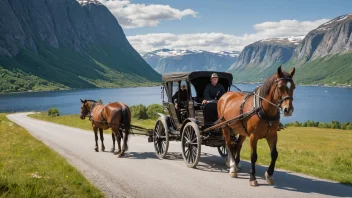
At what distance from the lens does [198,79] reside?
591 inches

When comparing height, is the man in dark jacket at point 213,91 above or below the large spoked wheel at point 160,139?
above

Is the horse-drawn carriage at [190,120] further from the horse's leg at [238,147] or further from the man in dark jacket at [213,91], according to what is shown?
the horse's leg at [238,147]

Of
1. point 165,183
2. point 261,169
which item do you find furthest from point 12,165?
point 261,169

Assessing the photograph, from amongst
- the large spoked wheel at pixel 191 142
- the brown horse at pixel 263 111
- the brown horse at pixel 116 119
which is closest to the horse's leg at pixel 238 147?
the brown horse at pixel 263 111

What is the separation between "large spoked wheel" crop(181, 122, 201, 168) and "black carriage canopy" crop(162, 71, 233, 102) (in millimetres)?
1953

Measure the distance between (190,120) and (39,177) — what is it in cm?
582

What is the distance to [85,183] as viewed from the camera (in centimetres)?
1038

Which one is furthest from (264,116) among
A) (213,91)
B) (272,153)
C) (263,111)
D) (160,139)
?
(160,139)

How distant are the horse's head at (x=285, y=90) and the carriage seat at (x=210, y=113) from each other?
12.7 feet

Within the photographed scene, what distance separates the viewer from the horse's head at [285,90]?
8.93 meters

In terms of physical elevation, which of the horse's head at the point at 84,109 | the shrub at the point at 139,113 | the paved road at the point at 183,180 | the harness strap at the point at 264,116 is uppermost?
the harness strap at the point at 264,116

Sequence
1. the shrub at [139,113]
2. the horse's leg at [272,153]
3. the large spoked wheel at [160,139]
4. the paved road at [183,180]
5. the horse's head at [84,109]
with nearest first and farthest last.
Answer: the paved road at [183,180], the horse's leg at [272,153], the large spoked wheel at [160,139], the horse's head at [84,109], the shrub at [139,113]

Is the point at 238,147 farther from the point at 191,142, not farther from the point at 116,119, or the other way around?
the point at 116,119

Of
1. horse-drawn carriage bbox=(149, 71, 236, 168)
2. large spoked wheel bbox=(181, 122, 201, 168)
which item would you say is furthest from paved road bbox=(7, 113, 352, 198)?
horse-drawn carriage bbox=(149, 71, 236, 168)
